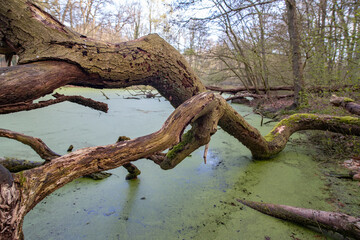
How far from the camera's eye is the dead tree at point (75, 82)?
2.50ft

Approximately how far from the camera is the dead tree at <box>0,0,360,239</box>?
762mm

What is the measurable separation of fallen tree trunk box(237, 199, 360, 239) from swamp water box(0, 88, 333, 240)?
5 cm

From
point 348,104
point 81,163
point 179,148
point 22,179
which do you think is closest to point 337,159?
point 348,104

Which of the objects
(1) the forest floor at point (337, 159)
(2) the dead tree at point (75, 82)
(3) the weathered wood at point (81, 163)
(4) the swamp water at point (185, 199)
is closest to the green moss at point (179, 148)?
(2) the dead tree at point (75, 82)

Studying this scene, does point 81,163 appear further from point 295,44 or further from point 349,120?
point 295,44

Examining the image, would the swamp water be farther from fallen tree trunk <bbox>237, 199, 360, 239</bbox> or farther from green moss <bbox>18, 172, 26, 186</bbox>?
green moss <bbox>18, 172, 26, 186</bbox>

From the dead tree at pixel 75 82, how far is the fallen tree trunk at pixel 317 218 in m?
0.70

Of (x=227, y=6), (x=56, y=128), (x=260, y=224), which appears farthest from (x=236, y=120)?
(x=227, y=6)

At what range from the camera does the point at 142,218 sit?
149 cm

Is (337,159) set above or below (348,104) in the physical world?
below

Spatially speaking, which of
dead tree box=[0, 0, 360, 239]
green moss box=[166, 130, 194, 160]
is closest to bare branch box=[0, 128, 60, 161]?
dead tree box=[0, 0, 360, 239]

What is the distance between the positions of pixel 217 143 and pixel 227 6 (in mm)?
3388

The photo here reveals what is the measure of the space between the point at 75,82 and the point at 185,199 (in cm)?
121

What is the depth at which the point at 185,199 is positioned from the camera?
1.76 m
